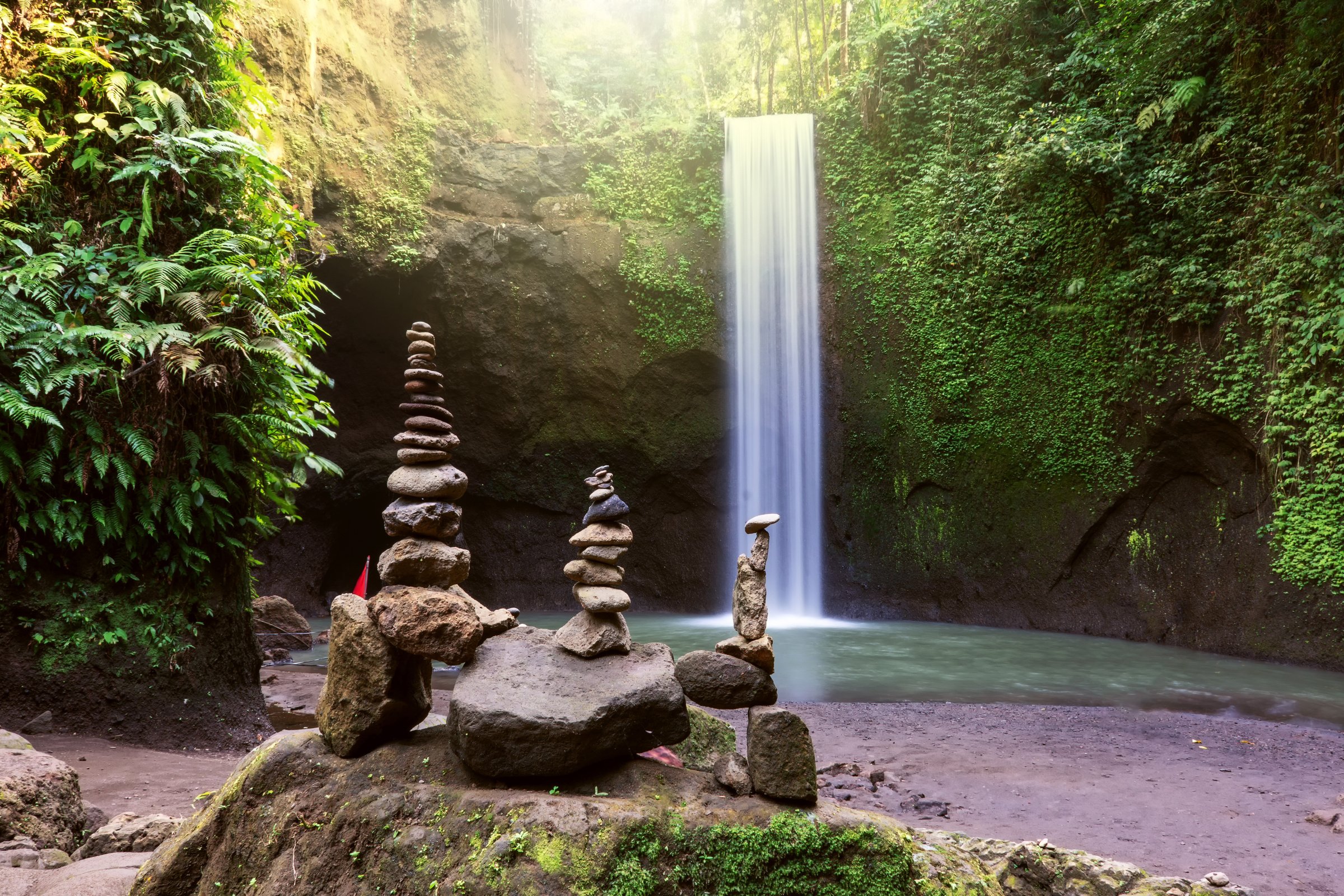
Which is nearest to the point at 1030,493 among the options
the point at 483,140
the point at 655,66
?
the point at 483,140

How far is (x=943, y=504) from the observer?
1423cm

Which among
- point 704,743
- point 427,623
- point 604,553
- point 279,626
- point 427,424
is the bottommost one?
point 279,626

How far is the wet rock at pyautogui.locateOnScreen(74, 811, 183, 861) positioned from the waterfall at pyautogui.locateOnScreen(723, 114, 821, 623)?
40.8 ft

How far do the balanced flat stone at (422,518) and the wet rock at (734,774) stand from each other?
1.43m

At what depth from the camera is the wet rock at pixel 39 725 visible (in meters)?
5.12

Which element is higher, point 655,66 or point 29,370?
point 655,66

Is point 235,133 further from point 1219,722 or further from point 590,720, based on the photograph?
point 1219,722

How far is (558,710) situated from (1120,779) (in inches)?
174

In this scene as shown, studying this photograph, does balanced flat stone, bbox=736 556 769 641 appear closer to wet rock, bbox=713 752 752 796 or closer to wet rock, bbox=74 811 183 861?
wet rock, bbox=713 752 752 796

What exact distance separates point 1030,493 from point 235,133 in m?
12.1

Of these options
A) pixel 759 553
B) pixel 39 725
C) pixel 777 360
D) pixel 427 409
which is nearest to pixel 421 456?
pixel 427 409

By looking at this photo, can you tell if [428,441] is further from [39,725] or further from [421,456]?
[39,725]

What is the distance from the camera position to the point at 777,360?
15680 mm

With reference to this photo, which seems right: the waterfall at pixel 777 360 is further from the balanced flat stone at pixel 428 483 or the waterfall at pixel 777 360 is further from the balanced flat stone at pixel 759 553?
the balanced flat stone at pixel 428 483
